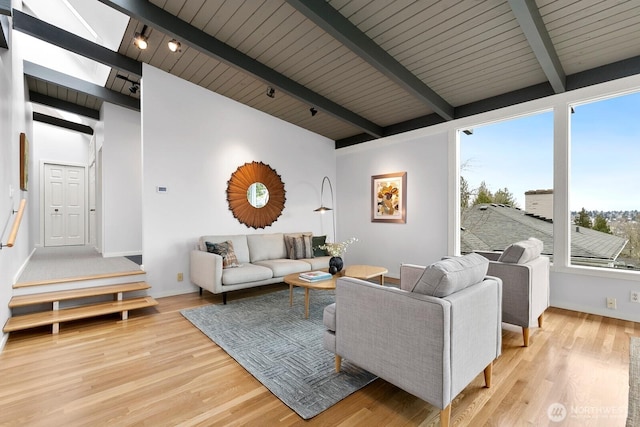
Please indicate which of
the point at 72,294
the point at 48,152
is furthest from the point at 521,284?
the point at 48,152

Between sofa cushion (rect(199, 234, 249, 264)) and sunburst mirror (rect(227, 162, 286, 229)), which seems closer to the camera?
sofa cushion (rect(199, 234, 249, 264))

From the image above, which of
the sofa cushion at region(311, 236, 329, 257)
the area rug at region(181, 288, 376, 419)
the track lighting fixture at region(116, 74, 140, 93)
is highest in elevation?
the track lighting fixture at region(116, 74, 140, 93)

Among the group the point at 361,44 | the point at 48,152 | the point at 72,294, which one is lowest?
the point at 72,294

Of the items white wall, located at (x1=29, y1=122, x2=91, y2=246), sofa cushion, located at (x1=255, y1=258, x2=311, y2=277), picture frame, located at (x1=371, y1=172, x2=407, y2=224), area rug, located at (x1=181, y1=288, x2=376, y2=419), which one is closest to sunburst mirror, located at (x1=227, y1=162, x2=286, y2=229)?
sofa cushion, located at (x1=255, y1=258, x2=311, y2=277)

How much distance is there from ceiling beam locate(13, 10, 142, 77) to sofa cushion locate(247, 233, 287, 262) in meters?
2.89

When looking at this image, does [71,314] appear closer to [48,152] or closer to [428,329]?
[428,329]

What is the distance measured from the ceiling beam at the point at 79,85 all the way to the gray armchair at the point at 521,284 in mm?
5958

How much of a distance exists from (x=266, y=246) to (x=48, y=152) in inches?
230

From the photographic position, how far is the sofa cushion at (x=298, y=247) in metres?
5.00

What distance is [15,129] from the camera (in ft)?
11.5

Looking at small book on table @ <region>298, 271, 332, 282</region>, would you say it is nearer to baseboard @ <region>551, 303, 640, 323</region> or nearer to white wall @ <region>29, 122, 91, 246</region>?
baseboard @ <region>551, 303, 640, 323</region>

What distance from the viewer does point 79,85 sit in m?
4.65

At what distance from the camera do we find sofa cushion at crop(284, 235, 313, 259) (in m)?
5.00

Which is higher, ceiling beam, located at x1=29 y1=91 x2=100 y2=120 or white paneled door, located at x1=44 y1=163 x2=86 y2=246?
ceiling beam, located at x1=29 y1=91 x2=100 y2=120
